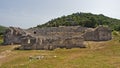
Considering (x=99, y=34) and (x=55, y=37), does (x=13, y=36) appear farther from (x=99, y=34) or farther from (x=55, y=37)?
(x=99, y=34)

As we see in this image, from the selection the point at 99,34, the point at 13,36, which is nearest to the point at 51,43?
the point at 99,34

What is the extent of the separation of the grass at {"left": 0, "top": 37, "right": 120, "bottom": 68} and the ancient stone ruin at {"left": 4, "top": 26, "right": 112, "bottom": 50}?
6.96 ft

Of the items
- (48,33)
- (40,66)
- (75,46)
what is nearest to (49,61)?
(40,66)

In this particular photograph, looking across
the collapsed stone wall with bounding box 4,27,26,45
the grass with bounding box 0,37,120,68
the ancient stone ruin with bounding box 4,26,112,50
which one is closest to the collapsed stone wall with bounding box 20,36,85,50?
the ancient stone ruin with bounding box 4,26,112,50

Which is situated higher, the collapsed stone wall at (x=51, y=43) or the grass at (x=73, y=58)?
the collapsed stone wall at (x=51, y=43)

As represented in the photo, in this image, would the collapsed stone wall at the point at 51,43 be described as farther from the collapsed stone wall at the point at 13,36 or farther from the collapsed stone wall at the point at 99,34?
the collapsed stone wall at the point at 13,36

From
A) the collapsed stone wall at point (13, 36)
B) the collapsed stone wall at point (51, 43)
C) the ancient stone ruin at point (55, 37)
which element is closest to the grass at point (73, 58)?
the collapsed stone wall at point (51, 43)

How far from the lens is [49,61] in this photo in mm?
33688

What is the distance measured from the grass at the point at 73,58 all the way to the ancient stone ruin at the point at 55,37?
2120 mm

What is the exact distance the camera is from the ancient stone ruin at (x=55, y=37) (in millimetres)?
44531

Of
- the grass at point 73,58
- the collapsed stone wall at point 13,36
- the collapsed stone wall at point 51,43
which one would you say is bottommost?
the grass at point 73,58

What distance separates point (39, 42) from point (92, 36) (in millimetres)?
10520

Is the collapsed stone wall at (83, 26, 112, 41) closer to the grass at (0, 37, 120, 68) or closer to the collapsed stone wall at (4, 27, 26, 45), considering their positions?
the grass at (0, 37, 120, 68)

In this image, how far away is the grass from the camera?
31403mm
